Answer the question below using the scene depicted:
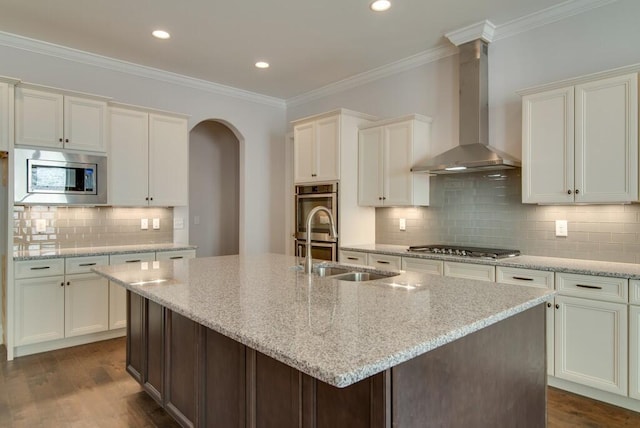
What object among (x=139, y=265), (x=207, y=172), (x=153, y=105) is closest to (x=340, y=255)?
(x=139, y=265)

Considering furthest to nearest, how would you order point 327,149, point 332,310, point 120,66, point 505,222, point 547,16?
point 327,149 → point 120,66 → point 505,222 → point 547,16 → point 332,310

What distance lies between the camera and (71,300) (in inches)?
141

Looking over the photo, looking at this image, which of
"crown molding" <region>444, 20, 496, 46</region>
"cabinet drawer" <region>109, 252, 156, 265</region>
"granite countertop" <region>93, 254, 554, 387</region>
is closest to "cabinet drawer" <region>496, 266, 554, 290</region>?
"granite countertop" <region>93, 254, 554, 387</region>

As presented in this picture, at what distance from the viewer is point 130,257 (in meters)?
3.86

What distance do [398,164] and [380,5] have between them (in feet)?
5.02

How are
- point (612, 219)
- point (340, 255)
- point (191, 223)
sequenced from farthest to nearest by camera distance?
1. point (191, 223)
2. point (340, 255)
3. point (612, 219)

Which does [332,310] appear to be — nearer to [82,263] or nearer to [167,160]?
[82,263]

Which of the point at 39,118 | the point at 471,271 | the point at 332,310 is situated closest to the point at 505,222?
the point at 471,271

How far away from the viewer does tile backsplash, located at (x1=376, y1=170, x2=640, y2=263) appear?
2.96m

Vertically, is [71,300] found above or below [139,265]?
below

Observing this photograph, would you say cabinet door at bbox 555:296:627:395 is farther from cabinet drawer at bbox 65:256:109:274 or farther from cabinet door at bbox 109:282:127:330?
cabinet drawer at bbox 65:256:109:274

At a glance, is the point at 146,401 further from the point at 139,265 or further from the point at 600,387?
the point at 600,387

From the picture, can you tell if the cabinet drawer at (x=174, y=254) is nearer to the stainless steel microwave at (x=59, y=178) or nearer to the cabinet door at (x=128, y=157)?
the cabinet door at (x=128, y=157)

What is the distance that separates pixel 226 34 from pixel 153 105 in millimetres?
1452
